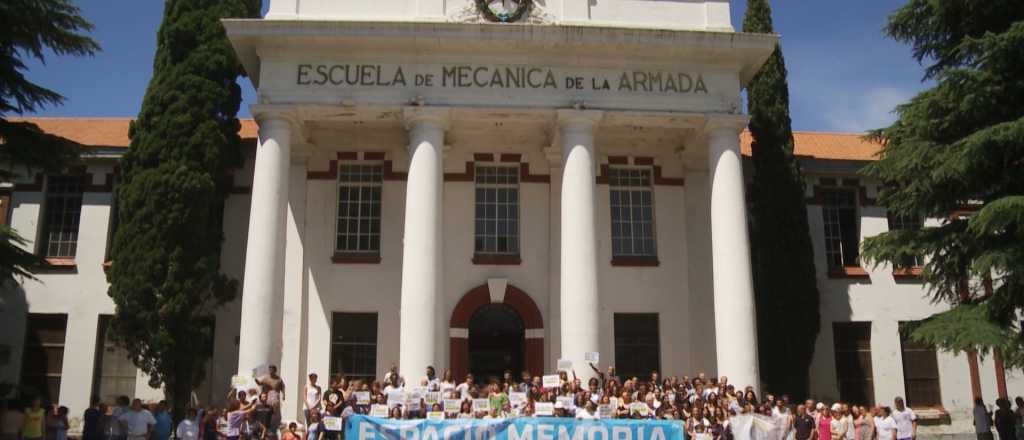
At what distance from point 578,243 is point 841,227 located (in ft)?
33.6

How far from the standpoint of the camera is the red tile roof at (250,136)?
2470 cm

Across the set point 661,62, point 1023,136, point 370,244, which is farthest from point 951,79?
point 370,244

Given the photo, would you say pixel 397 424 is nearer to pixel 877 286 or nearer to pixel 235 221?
pixel 235 221

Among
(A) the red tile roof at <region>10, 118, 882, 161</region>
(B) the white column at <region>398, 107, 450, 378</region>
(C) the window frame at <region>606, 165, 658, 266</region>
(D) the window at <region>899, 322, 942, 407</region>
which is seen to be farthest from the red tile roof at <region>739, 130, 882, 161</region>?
(B) the white column at <region>398, 107, 450, 378</region>

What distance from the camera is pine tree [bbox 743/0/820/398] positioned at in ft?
72.4

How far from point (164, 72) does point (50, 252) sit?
6472 mm

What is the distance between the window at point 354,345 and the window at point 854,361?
13.4 metres

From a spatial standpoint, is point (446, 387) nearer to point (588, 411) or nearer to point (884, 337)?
point (588, 411)

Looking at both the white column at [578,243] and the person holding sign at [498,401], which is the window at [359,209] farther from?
the person holding sign at [498,401]

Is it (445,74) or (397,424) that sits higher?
(445,74)

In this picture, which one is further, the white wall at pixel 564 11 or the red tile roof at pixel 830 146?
the red tile roof at pixel 830 146

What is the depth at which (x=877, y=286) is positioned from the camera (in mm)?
24203

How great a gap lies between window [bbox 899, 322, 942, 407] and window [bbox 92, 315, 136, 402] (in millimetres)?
22162

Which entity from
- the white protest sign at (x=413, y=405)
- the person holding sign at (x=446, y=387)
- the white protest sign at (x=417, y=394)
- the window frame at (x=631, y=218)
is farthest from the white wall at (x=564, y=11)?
the white protest sign at (x=413, y=405)
